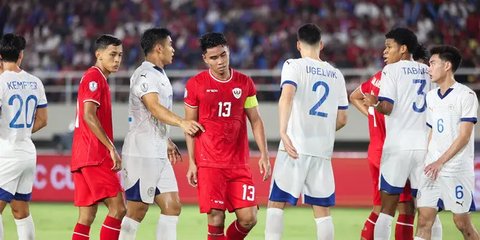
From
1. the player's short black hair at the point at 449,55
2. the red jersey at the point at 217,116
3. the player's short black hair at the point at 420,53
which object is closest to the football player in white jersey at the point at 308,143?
the red jersey at the point at 217,116

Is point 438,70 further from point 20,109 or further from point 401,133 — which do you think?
point 20,109

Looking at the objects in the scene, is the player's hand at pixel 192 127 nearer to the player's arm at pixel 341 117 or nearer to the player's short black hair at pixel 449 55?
the player's arm at pixel 341 117

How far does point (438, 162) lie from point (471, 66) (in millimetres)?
11935

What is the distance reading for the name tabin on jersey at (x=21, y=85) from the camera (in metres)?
8.94

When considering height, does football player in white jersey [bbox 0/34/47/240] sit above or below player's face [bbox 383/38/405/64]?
below

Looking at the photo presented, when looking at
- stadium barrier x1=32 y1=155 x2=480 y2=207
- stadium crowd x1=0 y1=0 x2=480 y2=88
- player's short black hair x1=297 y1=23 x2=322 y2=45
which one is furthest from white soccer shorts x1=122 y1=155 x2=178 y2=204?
stadium crowd x1=0 y1=0 x2=480 y2=88

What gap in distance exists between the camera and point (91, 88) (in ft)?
28.4

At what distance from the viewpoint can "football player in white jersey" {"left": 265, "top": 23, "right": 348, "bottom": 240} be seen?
849 cm

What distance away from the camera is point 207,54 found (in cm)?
870

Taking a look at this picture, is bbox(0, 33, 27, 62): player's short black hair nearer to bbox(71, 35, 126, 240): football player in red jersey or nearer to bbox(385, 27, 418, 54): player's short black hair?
bbox(71, 35, 126, 240): football player in red jersey

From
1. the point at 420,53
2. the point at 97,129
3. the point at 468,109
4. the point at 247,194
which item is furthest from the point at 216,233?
the point at 420,53

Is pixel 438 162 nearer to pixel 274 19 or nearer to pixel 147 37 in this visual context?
pixel 147 37

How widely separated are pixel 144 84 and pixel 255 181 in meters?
7.93

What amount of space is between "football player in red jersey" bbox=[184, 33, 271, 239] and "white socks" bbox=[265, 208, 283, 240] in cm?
28
